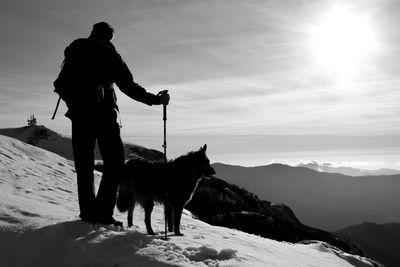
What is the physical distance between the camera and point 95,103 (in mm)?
7488

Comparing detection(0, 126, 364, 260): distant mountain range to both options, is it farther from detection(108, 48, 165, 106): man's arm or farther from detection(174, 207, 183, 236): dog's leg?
detection(108, 48, 165, 106): man's arm

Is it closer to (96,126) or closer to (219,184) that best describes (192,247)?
(96,126)

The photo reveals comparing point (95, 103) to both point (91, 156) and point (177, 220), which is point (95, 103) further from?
point (177, 220)

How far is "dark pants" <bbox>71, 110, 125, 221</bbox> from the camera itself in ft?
24.8

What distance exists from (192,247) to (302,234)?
2816cm

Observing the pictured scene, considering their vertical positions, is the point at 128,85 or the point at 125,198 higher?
the point at 128,85

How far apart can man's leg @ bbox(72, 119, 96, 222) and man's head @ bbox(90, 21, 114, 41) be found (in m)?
1.74

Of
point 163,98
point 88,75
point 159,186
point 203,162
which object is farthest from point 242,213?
point 88,75

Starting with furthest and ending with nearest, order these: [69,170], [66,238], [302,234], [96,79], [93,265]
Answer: [302,234]
[69,170]
[96,79]
[66,238]
[93,265]

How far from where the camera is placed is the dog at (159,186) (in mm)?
9250

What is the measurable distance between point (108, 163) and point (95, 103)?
124 cm

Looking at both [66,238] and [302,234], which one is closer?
[66,238]

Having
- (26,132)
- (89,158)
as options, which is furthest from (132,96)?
(26,132)

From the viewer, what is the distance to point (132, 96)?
782cm
